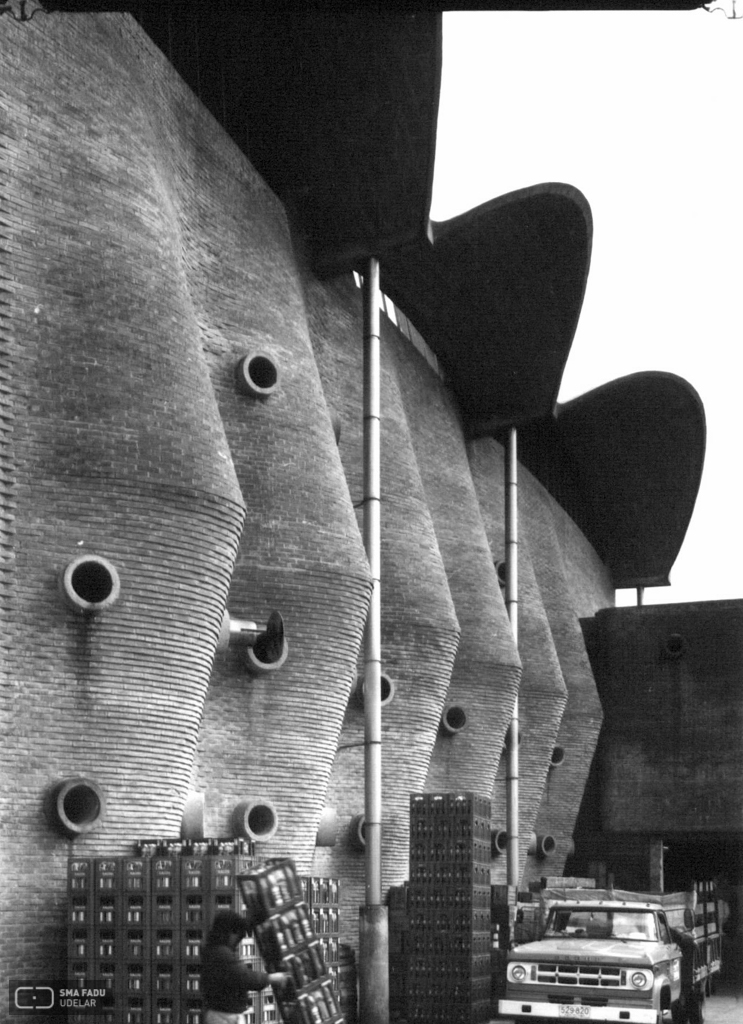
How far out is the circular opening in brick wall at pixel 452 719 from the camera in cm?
3152

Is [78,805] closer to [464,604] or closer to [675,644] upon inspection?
[464,604]

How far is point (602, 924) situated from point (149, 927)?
539cm

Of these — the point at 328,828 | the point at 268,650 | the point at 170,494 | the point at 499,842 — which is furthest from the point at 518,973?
the point at 499,842

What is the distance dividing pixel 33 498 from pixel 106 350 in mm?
2077

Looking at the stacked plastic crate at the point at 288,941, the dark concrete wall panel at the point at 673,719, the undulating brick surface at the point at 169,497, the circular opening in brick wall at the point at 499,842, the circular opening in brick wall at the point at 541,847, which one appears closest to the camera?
the stacked plastic crate at the point at 288,941

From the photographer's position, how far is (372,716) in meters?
24.8

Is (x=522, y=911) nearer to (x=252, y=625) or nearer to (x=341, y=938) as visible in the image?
(x=341, y=938)

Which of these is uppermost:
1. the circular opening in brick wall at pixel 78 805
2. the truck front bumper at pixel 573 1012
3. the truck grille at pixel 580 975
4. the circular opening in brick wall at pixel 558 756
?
the circular opening in brick wall at pixel 558 756

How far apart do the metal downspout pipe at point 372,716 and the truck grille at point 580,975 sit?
20.0 feet

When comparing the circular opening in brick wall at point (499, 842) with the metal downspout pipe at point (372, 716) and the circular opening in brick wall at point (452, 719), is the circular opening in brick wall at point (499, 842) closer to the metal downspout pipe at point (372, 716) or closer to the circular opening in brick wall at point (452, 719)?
the circular opening in brick wall at point (452, 719)

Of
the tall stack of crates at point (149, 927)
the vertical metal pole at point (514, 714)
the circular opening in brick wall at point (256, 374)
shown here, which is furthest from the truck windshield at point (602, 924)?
the vertical metal pole at point (514, 714)

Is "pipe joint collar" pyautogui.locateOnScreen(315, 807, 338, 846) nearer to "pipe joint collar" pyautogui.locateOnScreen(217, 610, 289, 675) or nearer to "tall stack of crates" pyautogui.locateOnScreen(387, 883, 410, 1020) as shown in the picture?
"tall stack of crates" pyautogui.locateOnScreen(387, 883, 410, 1020)

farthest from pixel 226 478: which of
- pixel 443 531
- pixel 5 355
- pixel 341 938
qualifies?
pixel 443 531

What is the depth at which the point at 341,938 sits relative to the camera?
2522cm
